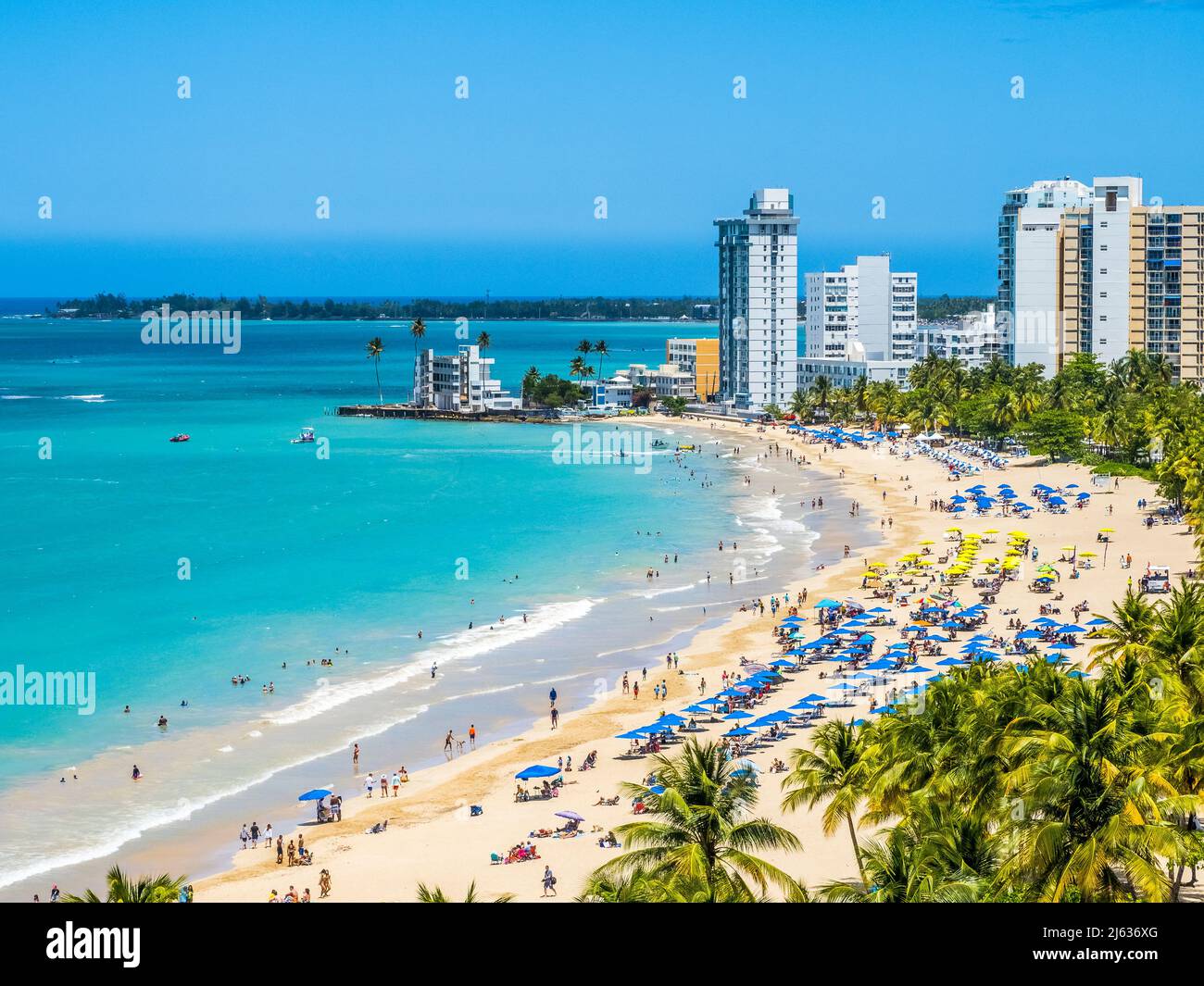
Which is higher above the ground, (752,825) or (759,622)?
(752,825)

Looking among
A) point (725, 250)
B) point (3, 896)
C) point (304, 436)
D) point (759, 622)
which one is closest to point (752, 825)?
point (3, 896)

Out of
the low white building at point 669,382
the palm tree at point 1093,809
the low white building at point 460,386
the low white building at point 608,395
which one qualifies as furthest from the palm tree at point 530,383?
the palm tree at point 1093,809

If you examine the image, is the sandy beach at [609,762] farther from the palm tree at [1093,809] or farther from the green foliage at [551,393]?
the green foliage at [551,393]

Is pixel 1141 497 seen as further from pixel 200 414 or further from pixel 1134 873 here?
pixel 200 414

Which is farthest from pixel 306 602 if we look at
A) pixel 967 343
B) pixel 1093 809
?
pixel 967 343

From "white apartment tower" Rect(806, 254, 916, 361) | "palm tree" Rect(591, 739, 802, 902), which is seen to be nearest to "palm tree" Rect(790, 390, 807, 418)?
"white apartment tower" Rect(806, 254, 916, 361)
